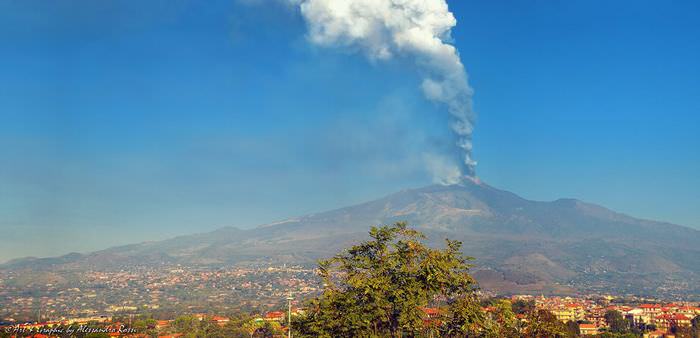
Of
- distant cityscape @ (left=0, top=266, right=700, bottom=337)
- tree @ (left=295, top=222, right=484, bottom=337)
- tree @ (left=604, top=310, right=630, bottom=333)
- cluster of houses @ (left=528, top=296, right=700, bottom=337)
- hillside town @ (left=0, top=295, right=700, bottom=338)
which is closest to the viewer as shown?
tree @ (left=295, top=222, right=484, bottom=337)

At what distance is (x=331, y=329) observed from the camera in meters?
22.8

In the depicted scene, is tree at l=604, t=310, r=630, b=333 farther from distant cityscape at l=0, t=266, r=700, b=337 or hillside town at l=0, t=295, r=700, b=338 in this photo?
distant cityscape at l=0, t=266, r=700, b=337

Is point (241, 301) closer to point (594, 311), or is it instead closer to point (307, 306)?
point (594, 311)

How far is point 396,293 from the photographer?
71.4ft

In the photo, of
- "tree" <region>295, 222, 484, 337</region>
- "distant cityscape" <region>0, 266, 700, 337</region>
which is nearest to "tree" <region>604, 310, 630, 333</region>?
"distant cityscape" <region>0, 266, 700, 337</region>

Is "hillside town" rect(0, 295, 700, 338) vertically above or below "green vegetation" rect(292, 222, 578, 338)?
below

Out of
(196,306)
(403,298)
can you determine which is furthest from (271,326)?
(196,306)

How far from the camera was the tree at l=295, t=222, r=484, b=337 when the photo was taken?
22062mm

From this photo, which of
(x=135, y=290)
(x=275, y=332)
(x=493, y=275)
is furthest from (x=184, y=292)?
(x=275, y=332)

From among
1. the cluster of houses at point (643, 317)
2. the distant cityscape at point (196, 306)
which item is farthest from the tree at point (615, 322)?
the distant cityscape at point (196, 306)

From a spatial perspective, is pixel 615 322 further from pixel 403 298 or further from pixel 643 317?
pixel 403 298

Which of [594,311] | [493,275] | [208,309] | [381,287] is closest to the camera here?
[381,287]

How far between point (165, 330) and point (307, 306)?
50.8 m

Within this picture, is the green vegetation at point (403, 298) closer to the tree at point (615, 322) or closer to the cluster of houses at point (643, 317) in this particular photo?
the cluster of houses at point (643, 317)
